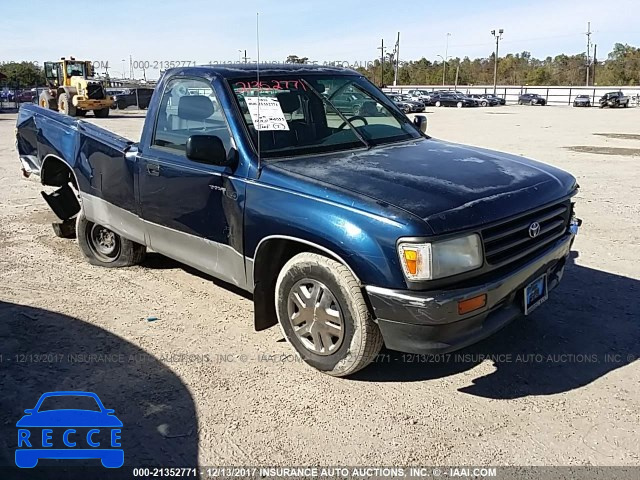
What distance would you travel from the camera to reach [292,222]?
3537mm

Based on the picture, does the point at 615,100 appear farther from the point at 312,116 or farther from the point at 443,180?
the point at 443,180

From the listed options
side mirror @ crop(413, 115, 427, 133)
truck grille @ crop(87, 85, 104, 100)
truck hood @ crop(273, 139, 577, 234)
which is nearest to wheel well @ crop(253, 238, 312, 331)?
truck hood @ crop(273, 139, 577, 234)

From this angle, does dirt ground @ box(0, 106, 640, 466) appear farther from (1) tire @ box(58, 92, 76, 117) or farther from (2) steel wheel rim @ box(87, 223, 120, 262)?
(1) tire @ box(58, 92, 76, 117)

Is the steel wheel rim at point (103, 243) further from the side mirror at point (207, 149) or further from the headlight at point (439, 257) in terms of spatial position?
the headlight at point (439, 257)

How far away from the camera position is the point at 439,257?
3.08m

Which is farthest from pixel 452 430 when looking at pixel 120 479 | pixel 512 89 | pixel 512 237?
pixel 512 89

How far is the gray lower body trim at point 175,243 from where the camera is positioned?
4.12 m

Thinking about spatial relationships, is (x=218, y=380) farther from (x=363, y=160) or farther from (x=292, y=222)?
(x=363, y=160)

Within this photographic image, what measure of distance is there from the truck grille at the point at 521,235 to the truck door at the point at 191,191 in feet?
5.33

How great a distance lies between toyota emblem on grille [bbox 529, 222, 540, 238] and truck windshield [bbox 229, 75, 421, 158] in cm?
138

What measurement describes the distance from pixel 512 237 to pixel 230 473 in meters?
2.07

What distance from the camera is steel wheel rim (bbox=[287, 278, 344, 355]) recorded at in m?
3.55

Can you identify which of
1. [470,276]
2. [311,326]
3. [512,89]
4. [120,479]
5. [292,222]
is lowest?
[120,479]

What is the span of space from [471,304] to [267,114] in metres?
1.96
